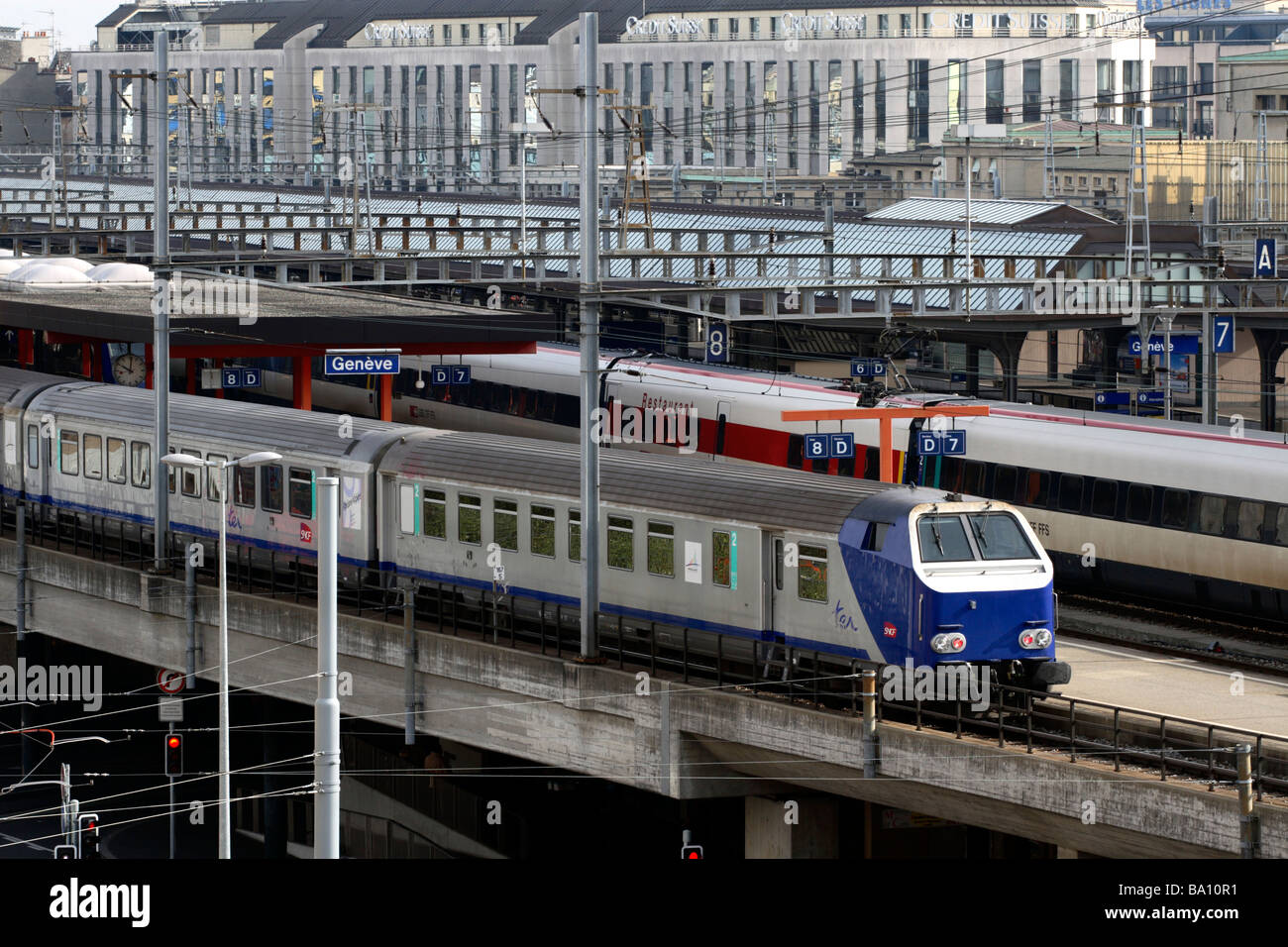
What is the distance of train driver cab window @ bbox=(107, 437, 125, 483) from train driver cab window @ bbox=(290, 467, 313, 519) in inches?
222

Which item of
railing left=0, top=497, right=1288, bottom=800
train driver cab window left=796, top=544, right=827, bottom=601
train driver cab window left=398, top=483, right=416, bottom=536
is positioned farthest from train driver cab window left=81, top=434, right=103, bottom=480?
train driver cab window left=796, top=544, right=827, bottom=601

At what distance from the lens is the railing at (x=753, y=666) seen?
20688mm

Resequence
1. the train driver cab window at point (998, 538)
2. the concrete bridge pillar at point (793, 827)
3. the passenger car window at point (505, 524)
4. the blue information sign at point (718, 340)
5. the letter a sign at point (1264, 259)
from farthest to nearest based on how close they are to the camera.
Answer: the letter a sign at point (1264, 259) → the blue information sign at point (718, 340) → the passenger car window at point (505, 524) → the concrete bridge pillar at point (793, 827) → the train driver cab window at point (998, 538)

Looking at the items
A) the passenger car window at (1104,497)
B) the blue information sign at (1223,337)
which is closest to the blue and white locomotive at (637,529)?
the passenger car window at (1104,497)

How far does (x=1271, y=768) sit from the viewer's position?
20.6 meters

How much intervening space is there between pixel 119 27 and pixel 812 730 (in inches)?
6171

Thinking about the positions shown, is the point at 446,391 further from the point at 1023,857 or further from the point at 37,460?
the point at 1023,857

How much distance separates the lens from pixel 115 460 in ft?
122

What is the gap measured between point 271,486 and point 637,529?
875 centimetres

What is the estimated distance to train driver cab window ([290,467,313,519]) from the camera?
1277 inches

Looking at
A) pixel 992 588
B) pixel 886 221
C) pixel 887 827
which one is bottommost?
pixel 887 827

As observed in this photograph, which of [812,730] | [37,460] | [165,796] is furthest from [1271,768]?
[37,460]

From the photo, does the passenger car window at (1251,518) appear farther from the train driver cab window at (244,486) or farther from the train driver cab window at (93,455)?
the train driver cab window at (93,455)

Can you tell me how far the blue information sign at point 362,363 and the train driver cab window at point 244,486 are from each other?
2533 mm
